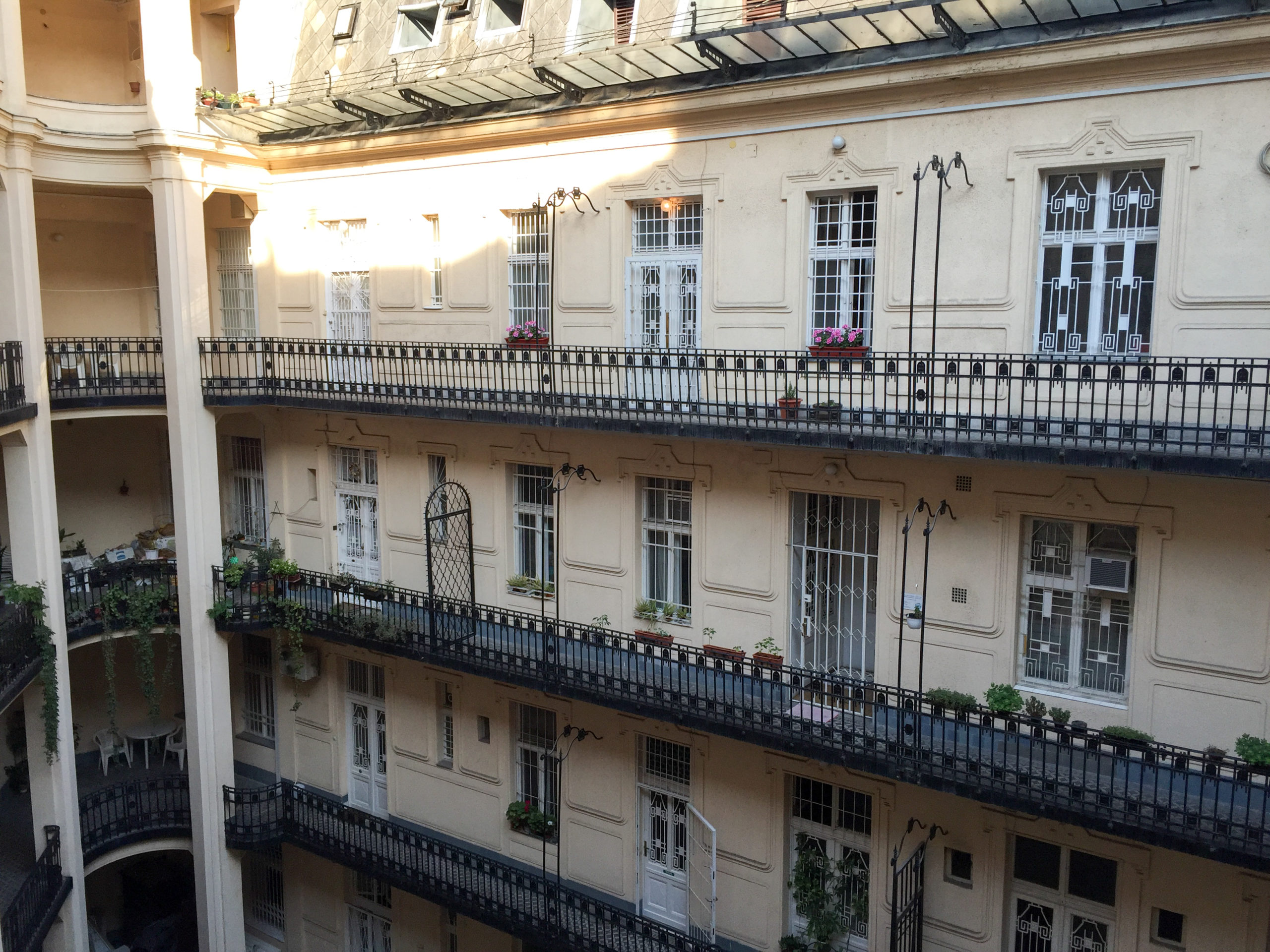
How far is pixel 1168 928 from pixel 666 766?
5.81 meters

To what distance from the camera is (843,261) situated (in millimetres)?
11312

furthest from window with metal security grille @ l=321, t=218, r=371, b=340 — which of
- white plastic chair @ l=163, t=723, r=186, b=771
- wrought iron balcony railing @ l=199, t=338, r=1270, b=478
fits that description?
white plastic chair @ l=163, t=723, r=186, b=771

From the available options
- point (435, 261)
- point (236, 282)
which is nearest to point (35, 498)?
point (236, 282)

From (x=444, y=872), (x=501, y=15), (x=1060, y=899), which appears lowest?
(x=444, y=872)

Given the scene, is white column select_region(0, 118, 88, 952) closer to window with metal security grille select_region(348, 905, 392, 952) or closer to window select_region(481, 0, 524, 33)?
window with metal security grille select_region(348, 905, 392, 952)

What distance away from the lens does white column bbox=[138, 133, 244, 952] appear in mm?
14820

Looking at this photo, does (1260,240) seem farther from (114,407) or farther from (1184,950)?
(114,407)

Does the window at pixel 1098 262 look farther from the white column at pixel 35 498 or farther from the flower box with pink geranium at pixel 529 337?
the white column at pixel 35 498

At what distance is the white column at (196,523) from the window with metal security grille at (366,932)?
66.7 inches

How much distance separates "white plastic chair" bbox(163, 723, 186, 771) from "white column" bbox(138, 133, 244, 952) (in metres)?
1.56

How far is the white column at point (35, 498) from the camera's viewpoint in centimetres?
1341

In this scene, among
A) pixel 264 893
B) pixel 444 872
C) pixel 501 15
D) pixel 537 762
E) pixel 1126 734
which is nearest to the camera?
pixel 1126 734

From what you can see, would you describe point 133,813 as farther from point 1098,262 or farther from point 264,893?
point 1098,262

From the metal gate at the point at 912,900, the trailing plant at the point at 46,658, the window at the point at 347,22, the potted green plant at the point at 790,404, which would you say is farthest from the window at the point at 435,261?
the metal gate at the point at 912,900
